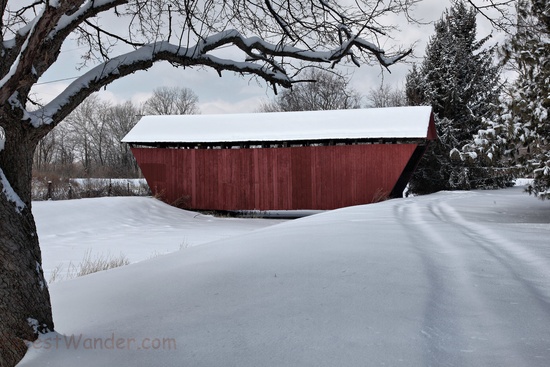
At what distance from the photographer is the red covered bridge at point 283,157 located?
46.2ft

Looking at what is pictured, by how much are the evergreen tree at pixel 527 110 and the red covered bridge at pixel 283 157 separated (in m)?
5.71

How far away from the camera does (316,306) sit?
222cm

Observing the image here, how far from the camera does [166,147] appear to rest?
15.8 metres

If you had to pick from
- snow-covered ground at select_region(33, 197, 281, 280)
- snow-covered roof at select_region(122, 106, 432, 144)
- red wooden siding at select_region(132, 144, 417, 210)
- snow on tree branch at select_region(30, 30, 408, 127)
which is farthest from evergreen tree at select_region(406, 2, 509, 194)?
snow on tree branch at select_region(30, 30, 408, 127)

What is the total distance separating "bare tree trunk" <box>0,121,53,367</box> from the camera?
2.14 metres

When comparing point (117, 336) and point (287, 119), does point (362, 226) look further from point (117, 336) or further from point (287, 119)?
point (287, 119)

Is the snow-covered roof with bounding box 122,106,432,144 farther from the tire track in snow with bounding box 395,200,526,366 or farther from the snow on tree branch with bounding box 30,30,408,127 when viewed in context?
the tire track in snow with bounding box 395,200,526,366

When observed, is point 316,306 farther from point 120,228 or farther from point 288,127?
point 288,127

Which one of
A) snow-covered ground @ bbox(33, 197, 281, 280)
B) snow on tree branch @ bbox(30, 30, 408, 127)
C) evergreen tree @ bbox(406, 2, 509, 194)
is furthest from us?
evergreen tree @ bbox(406, 2, 509, 194)

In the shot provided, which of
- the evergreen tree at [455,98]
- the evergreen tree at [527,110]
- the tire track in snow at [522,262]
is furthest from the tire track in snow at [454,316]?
the evergreen tree at [455,98]

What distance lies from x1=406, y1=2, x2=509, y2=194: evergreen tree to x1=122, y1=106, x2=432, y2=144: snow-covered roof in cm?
313

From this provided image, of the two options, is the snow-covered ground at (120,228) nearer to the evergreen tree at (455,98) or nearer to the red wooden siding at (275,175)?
the red wooden siding at (275,175)

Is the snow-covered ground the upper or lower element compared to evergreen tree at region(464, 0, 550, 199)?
lower

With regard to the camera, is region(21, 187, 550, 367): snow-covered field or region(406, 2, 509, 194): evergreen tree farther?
region(406, 2, 509, 194): evergreen tree
